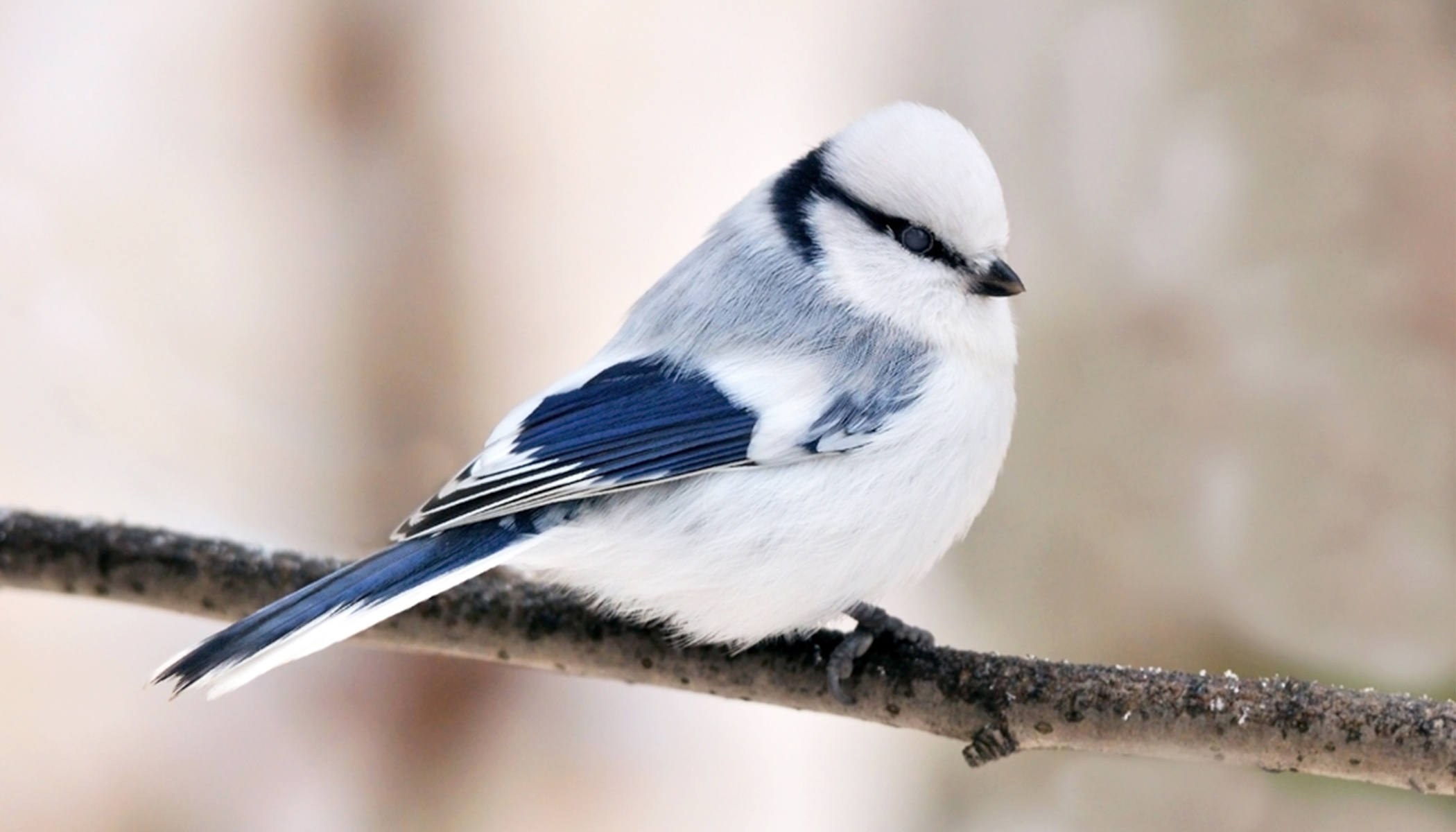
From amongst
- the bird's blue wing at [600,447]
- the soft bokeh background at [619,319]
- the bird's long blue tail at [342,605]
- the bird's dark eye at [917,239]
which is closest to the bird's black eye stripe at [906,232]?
the bird's dark eye at [917,239]

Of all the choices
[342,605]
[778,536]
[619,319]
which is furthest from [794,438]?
[619,319]

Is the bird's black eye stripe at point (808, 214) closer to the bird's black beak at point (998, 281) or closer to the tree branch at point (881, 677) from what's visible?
the bird's black beak at point (998, 281)

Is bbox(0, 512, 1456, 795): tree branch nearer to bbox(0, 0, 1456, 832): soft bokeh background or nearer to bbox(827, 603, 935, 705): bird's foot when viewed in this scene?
bbox(827, 603, 935, 705): bird's foot

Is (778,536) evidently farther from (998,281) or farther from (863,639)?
(998,281)

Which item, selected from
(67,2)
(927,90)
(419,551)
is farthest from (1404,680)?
(67,2)

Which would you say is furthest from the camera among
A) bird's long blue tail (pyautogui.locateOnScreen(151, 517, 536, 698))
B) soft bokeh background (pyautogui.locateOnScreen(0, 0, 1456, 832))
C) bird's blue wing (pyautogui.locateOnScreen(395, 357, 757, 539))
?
soft bokeh background (pyautogui.locateOnScreen(0, 0, 1456, 832))

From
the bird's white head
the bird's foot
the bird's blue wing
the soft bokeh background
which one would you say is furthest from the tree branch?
the soft bokeh background
